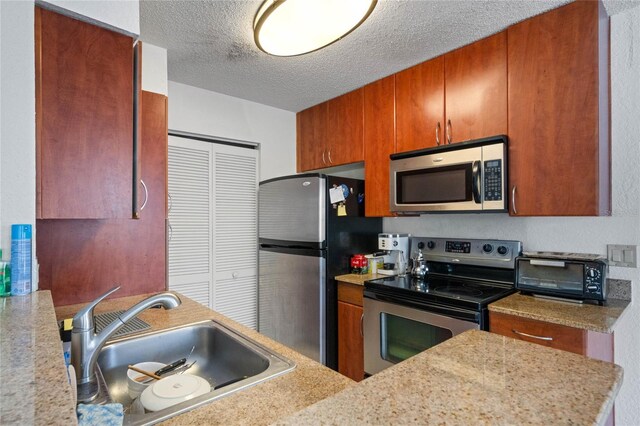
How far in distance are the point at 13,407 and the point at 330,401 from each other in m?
0.43

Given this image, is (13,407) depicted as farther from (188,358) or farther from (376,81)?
(376,81)

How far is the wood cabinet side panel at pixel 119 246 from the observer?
5.68ft

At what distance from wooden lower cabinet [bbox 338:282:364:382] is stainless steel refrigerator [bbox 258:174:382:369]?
0.06m

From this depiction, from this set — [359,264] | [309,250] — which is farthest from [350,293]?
[309,250]

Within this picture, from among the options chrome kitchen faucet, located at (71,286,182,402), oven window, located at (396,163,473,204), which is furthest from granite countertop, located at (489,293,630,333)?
chrome kitchen faucet, located at (71,286,182,402)

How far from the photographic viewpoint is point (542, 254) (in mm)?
1898

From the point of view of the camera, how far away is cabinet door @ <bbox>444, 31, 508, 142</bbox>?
194 cm

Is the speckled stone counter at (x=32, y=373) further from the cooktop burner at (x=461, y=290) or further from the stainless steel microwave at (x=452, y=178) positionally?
the stainless steel microwave at (x=452, y=178)

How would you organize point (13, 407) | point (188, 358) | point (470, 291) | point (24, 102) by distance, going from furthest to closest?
point (470, 291) < point (188, 358) < point (24, 102) < point (13, 407)

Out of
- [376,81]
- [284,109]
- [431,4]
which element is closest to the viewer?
[431,4]

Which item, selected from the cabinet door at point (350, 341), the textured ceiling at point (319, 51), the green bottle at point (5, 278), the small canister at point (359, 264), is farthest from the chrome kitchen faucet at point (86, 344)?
the small canister at point (359, 264)

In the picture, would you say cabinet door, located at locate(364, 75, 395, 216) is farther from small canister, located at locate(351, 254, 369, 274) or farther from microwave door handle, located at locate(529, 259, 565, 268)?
microwave door handle, located at locate(529, 259, 565, 268)

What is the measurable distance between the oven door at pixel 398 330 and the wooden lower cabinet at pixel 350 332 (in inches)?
4.3

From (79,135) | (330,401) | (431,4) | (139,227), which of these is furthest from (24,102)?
(431,4)
